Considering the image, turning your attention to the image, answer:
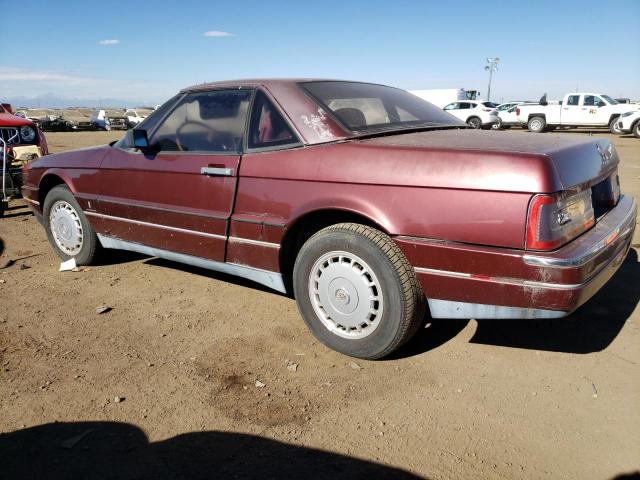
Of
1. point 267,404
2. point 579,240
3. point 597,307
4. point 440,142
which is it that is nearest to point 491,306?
point 579,240

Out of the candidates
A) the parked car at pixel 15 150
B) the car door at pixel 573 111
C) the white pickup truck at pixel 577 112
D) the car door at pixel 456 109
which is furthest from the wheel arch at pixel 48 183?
the car door at pixel 456 109

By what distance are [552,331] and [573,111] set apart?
2211 cm

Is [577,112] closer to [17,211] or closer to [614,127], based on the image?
[614,127]

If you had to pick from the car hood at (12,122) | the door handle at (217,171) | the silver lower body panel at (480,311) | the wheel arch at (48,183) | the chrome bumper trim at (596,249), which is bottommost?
the silver lower body panel at (480,311)

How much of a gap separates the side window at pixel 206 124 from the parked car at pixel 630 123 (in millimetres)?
20687

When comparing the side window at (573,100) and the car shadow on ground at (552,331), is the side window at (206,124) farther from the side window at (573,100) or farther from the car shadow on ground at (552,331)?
the side window at (573,100)

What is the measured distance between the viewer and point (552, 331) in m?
3.21

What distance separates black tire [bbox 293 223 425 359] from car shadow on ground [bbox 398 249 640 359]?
0.24 metres

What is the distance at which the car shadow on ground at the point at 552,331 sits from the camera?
3041 mm

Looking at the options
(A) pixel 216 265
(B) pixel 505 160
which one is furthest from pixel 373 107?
(A) pixel 216 265

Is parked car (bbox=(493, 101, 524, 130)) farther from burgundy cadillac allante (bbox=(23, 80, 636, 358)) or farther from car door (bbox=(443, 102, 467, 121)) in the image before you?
burgundy cadillac allante (bbox=(23, 80, 636, 358))

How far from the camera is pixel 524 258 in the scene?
2305 mm

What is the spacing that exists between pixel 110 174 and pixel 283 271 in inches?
70.9

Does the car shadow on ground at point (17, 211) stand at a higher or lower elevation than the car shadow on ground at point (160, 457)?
higher
